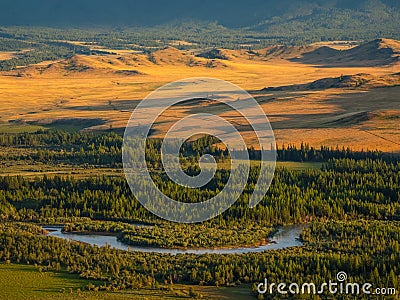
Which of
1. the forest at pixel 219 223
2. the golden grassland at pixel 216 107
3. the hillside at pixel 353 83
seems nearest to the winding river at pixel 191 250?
the forest at pixel 219 223

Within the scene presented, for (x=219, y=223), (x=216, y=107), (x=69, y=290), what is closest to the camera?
(x=69, y=290)

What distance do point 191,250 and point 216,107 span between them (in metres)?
68.6

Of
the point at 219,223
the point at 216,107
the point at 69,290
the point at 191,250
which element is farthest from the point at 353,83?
the point at 69,290

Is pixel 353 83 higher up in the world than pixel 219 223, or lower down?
higher up

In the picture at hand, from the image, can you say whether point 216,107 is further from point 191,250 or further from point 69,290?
point 69,290

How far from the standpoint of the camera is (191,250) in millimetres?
56125

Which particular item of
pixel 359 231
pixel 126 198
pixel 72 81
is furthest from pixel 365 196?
pixel 72 81

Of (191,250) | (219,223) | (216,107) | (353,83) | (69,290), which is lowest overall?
(69,290)

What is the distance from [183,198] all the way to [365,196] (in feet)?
42.4

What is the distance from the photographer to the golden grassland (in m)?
98.2

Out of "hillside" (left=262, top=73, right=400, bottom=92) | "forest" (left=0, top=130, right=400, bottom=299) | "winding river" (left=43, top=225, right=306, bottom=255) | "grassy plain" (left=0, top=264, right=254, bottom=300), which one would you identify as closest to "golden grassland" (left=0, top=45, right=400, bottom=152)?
"hillside" (left=262, top=73, right=400, bottom=92)

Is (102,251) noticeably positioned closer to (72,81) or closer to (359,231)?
(359,231)

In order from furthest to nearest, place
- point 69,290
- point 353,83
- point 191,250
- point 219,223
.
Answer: point 353,83
point 219,223
point 191,250
point 69,290

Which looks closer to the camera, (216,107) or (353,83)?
(216,107)
